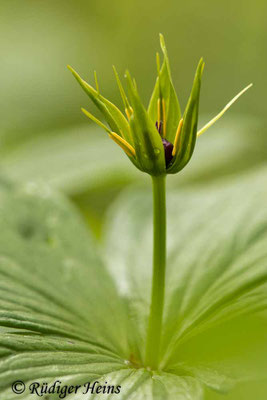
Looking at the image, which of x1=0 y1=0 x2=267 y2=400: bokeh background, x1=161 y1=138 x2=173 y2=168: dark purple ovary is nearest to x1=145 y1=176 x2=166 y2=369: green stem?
x1=161 y1=138 x2=173 y2=168: dark purple ovary

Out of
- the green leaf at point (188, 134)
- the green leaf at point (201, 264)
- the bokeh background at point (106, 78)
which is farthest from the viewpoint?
the bokeh background at point (106, 78)

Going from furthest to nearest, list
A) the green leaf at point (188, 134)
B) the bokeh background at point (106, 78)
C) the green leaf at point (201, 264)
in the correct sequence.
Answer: the bokeh background at point (106, 78), the green leaf at point (201, 264), the green leaf at point (188, 134)

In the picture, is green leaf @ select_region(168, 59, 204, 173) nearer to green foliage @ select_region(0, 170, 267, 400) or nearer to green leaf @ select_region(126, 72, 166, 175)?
green leaf @ select_region(126, 72, 166, 175)

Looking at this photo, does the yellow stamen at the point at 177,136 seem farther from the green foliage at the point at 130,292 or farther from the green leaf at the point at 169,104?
the green foliage at the point at 130,292

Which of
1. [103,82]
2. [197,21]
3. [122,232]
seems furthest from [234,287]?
[197,21]

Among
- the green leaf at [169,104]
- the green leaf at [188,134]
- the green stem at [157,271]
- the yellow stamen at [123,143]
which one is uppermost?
the green leaf at [169,104]

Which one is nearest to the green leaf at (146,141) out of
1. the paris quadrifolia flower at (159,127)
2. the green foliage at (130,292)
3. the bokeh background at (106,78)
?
the paris quadrifolia flower at (159,127)

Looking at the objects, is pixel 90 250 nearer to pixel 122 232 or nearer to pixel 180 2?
pixel 122 232

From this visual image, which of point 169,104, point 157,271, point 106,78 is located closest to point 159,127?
point 169,104
